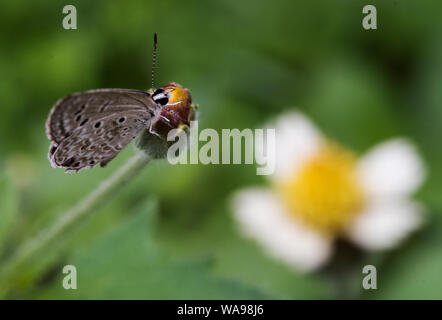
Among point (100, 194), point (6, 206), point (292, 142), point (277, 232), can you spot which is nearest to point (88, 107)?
point (100, 194)

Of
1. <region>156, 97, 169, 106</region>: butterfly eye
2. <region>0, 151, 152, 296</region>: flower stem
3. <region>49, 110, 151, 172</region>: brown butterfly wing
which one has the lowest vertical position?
<region>0, 151, 152, 296</region>: flower stem

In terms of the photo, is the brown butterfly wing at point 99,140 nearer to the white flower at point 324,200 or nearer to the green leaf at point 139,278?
the green leaf at point 139,278

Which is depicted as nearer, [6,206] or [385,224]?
[6,206]

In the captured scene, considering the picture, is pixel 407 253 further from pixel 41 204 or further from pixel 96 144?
pixel 96 144

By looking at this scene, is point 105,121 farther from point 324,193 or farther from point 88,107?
point 324,193

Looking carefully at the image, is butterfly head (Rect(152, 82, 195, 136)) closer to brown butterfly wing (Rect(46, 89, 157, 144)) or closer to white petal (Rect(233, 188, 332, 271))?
brown butterfly wing (Rect(46, 89, 157, 144))

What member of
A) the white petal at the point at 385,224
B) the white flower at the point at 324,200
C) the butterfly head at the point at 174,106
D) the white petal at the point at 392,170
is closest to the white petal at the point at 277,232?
the white flower at the point at 324,200

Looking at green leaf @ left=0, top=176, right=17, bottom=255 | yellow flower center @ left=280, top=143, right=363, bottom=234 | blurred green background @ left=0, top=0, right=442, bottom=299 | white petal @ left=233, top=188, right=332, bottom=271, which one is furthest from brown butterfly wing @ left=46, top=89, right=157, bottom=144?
yellow flower center @ left=280, top=143, right=363, bottom=234
